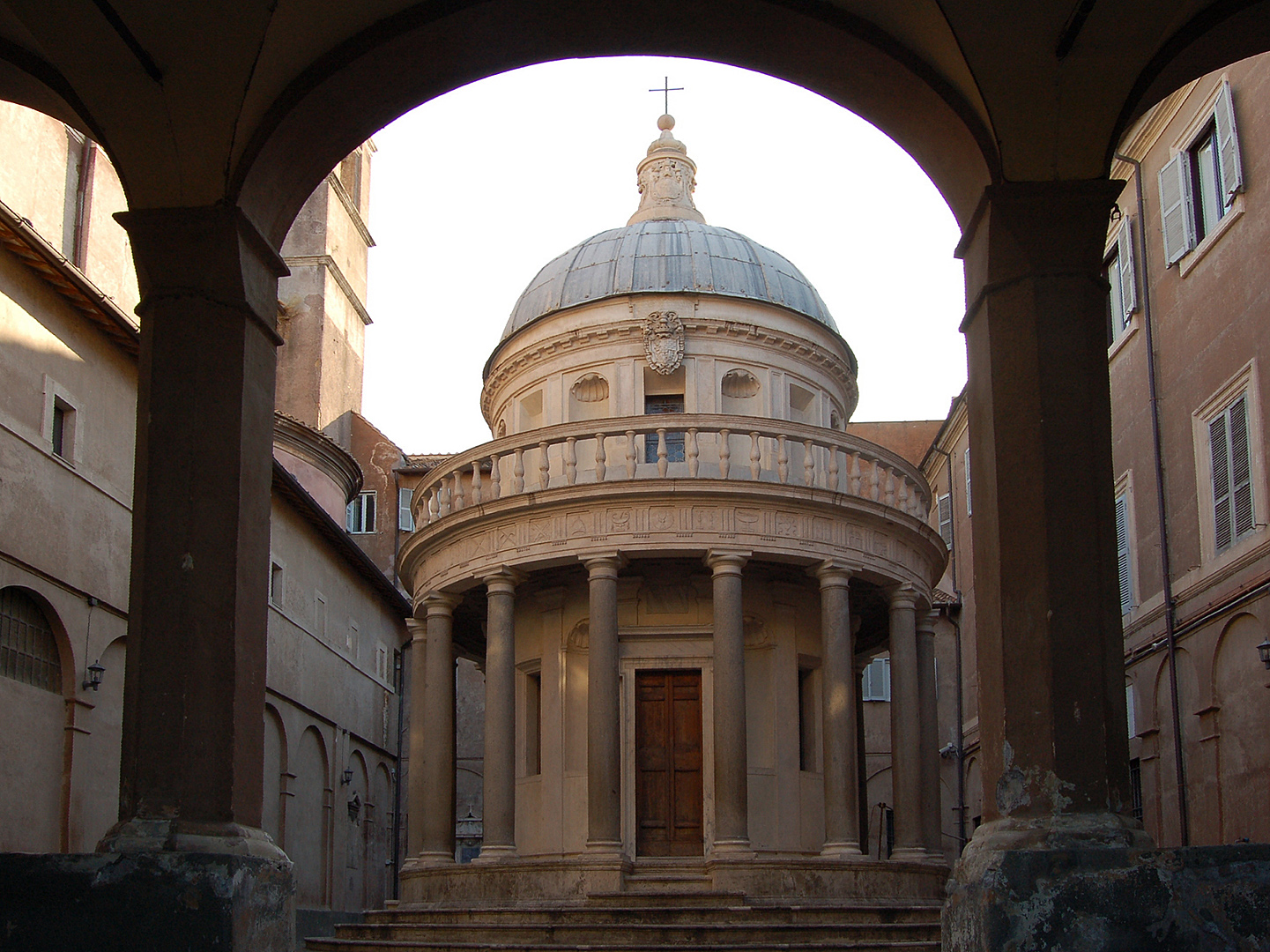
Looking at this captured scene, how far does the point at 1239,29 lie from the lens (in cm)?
736

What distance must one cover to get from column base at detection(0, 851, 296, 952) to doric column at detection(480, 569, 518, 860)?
1454 cm

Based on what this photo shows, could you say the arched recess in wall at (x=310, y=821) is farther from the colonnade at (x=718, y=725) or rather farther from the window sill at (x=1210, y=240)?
the window sill at (x=1210, y=240)

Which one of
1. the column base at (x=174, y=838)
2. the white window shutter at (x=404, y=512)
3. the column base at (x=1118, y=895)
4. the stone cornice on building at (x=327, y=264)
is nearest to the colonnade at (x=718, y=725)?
the column base at (x=174, y=838)

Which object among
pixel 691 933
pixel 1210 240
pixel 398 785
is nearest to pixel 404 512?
pixel 398 785

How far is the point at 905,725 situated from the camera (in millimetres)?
21766

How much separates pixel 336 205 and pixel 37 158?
24.5 meters

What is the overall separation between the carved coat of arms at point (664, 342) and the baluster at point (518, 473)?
4.20m

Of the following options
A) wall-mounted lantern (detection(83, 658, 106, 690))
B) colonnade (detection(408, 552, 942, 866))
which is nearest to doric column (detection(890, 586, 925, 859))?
colonnade (detection(408, 552, 942, 866))

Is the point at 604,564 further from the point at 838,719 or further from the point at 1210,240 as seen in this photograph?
the point at 1210,240

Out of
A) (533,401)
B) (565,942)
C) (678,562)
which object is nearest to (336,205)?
(533,401)

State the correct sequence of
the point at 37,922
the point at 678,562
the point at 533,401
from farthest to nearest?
the point at 533,401, the point at 678,562, the point at 37,922

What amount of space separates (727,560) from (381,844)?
20541 mm

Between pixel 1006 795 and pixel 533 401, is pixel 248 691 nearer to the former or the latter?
pixel 1006 795

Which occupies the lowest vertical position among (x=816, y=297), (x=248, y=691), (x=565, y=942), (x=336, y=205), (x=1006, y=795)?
(x=565, y=942)
